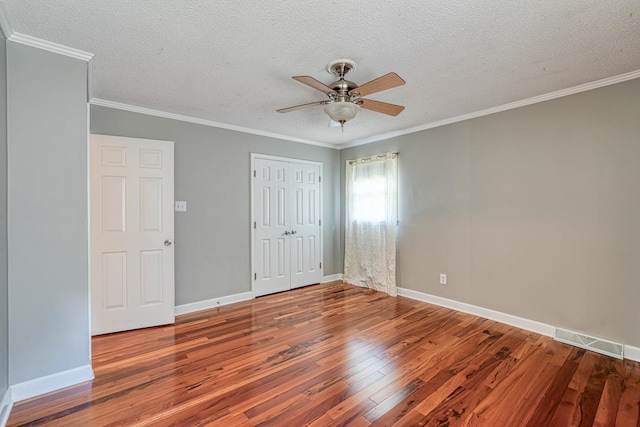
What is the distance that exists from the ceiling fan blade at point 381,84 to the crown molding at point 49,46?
6.62 ft

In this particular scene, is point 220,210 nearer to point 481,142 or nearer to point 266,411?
point 266,411

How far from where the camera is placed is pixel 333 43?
2020mm

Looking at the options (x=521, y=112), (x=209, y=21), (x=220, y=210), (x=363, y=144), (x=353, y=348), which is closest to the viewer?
(x=209, y=21)

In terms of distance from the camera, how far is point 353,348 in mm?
2676

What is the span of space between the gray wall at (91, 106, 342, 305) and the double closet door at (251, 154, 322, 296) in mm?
166

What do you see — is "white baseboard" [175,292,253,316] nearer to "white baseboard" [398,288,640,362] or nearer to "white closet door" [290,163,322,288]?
"white closet door" [290,163,322,288]

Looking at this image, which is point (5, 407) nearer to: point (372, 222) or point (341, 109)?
point (341, 109)

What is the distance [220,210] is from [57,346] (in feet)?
7.11

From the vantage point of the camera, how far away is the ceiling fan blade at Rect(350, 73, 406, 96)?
196 centimetres

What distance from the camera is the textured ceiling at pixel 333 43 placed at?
66.9 inches

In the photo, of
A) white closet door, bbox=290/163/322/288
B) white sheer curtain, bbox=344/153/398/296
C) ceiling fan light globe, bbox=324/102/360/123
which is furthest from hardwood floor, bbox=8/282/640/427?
ceiling fan light globe, bbox=324/102/360/123

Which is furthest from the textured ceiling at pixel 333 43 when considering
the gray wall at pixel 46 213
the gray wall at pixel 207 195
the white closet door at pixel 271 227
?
the white closet door at pixel 271 227

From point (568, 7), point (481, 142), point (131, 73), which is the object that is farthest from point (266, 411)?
point (481, 142)

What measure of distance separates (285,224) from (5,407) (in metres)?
3.30
